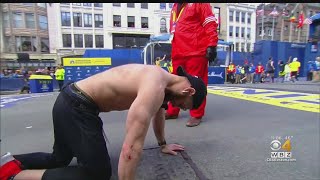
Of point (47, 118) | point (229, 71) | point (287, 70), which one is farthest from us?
point (229, 71)

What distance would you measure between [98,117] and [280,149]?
131 centimetres

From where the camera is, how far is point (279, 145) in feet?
6.37

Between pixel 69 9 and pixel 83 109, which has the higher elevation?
pixel 69 9

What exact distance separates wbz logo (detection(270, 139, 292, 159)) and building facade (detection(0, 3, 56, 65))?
108 feet

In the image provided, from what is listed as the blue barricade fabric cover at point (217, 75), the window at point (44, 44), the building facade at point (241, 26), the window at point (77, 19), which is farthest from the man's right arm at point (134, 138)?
the building facade at point (241, 26)

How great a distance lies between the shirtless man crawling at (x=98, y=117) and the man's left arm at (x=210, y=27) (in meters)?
1.02

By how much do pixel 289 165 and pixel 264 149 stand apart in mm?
260

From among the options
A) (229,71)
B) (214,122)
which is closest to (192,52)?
(214,122)

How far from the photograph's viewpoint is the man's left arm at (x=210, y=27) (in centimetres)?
277

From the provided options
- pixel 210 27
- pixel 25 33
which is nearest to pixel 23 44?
pixel 25 33

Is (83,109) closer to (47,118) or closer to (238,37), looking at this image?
(47,118)

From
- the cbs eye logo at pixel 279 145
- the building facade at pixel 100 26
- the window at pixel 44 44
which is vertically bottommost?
the cbs eye logo at pixel 279 145

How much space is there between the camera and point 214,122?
9.02 ft

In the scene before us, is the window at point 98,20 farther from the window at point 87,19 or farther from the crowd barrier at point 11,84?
the crowd barrier at point 11,84
